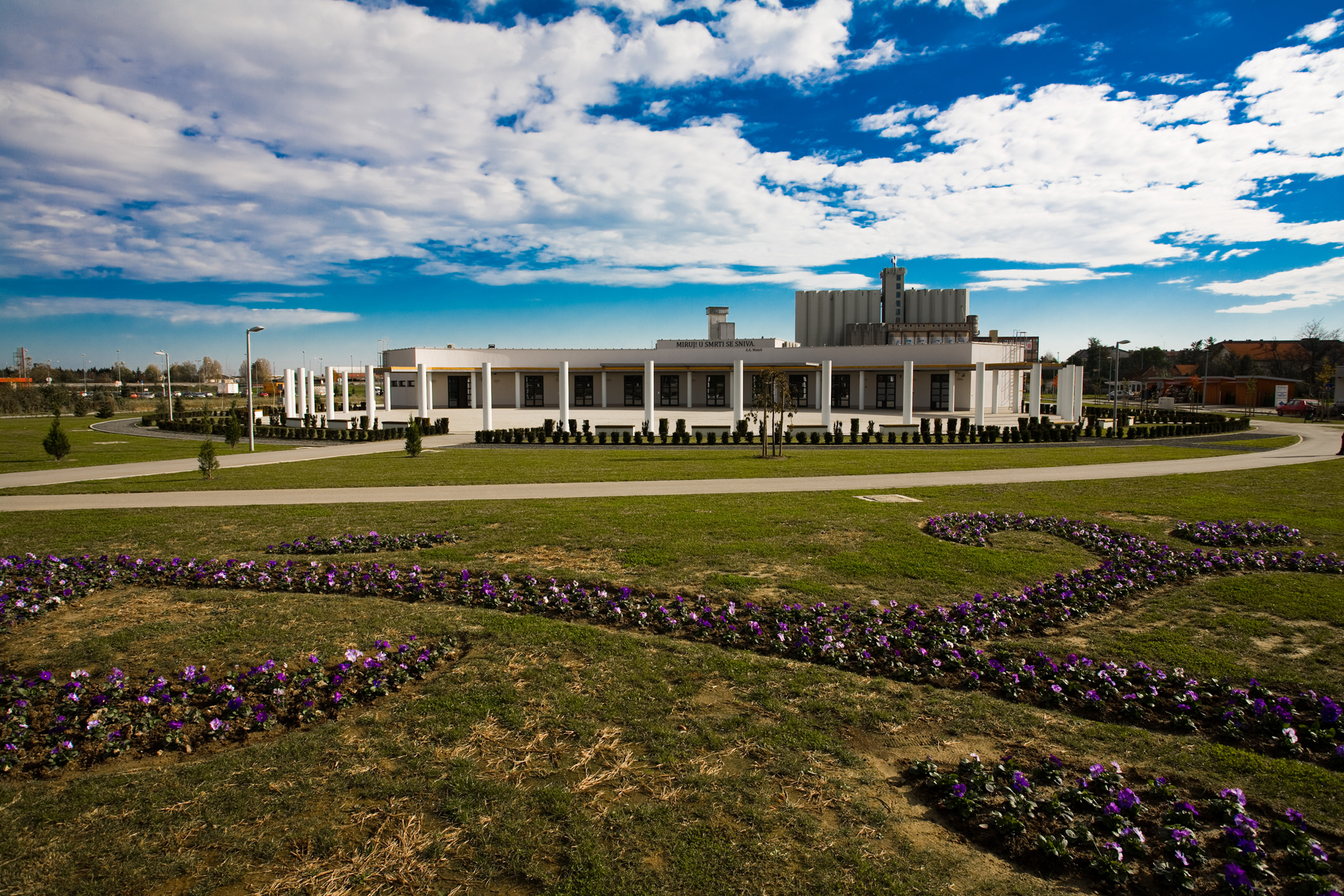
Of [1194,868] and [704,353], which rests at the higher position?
[704,353]

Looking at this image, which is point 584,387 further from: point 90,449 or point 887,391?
point 90,449

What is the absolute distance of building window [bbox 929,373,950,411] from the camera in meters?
46.5

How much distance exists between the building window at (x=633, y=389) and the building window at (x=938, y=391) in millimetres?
20059

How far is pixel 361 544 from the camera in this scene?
954cm

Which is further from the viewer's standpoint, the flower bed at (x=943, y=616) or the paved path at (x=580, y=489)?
the paved path at (x=580, y=489)

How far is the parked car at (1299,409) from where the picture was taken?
46.0 metres

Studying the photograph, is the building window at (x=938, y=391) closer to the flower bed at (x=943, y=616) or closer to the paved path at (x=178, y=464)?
the paved path at (x=178, y=464)

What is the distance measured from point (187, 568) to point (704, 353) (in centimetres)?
4195

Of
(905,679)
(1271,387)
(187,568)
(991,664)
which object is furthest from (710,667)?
(1271,387)

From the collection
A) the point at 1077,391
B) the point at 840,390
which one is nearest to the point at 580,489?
the point at 840,390

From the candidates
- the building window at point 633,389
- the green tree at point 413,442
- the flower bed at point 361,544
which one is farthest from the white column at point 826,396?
the flower bed at point 361,544

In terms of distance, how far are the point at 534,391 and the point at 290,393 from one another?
16787mm

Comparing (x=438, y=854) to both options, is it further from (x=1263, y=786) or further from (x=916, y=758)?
(x=1263, y=786)

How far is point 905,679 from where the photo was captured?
5.36 meters
